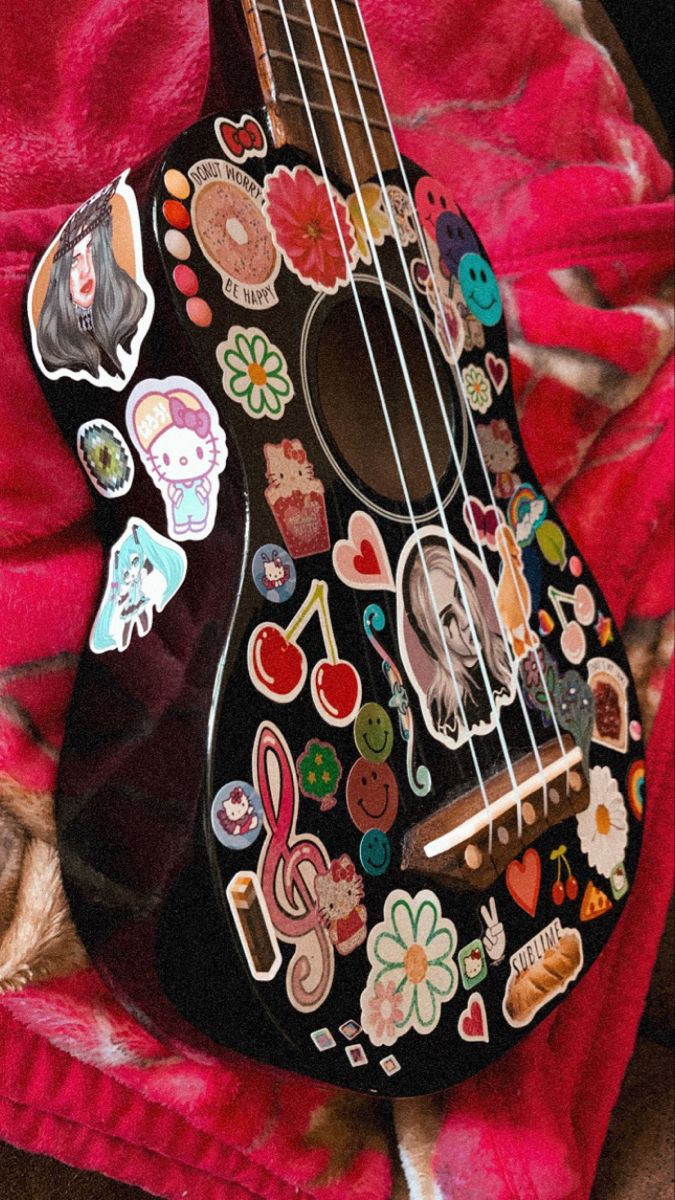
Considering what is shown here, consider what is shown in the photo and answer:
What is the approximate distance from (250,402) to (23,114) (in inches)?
13.9

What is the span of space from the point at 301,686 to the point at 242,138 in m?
0.31

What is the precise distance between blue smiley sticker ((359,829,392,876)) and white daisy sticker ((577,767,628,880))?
18 centimetres

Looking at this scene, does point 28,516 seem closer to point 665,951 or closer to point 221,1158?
point 221,1158

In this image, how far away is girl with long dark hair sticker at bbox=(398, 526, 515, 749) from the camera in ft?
1.98

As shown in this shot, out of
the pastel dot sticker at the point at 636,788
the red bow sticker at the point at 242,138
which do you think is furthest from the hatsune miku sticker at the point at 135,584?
the pastel dot sticker at the point at 636,788

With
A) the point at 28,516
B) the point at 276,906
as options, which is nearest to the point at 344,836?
the point at 276,906

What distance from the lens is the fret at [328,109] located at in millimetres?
617

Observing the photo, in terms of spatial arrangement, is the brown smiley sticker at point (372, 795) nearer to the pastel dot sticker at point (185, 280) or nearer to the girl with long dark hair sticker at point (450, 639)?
the girl with long dark hair sticker at point (450, 639)

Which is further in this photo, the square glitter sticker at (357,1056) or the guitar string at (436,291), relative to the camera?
the guitar string at (436,291)

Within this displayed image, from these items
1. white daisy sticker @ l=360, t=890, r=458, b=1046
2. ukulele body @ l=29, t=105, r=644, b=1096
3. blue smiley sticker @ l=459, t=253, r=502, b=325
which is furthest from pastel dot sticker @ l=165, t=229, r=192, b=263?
white daisy sticker @ l=360, t=890, r=458, b=1046

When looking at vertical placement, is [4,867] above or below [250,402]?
below

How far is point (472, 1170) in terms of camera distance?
0.66m

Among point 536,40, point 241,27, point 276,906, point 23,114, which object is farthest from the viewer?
point 536,40

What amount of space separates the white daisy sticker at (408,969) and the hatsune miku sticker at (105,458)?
0.91 feet
